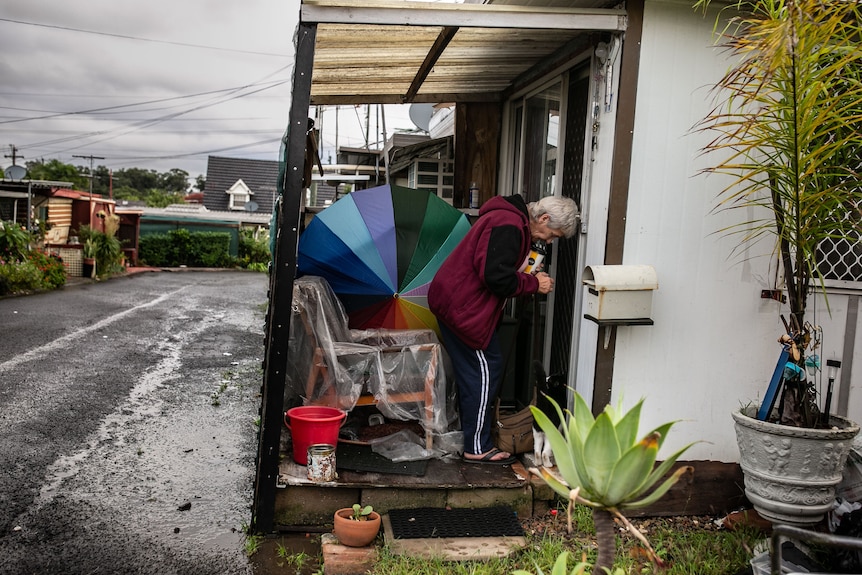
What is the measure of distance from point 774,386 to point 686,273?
3.08 feet

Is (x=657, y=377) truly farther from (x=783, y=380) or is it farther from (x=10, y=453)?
(x=10, y=453)

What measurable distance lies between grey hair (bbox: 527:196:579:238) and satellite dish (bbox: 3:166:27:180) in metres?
22.7

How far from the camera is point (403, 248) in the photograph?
5207mm

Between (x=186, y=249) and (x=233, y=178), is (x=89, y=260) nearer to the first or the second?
(x=186, y=249)

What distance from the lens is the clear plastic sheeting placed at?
16.1 feet

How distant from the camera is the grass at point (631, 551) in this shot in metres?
3.80

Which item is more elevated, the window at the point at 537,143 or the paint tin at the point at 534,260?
the window at the point at 537,143

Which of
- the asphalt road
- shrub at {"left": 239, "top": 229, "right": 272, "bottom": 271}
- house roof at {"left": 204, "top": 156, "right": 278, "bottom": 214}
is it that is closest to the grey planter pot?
the asphalt road

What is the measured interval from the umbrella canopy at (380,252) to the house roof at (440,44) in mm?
1097

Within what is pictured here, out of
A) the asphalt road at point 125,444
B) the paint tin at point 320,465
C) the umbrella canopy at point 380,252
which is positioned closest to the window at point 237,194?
the asphalt road at point 125,444

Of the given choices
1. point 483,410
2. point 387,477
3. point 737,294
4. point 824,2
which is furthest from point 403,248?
point 824,2

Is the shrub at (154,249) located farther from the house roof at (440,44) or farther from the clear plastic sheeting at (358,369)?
the clear plastic sheeting at (358,369)

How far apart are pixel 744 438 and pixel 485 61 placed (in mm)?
3586

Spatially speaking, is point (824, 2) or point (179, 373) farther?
point (179, 373)
